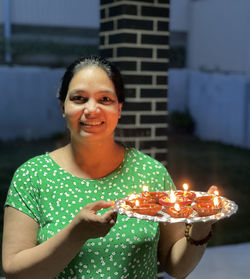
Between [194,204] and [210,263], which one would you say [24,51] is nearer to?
[210,263]

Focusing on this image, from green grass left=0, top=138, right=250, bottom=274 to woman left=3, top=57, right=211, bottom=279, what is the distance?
4706mm

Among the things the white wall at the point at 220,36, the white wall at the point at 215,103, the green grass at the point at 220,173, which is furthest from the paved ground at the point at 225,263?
the white wall at the point at 220,36

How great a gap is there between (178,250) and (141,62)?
2.11m

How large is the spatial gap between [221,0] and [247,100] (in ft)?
19.2

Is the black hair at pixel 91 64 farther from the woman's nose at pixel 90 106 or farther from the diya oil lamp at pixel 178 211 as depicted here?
the diya oil lamp at pixel 178 211

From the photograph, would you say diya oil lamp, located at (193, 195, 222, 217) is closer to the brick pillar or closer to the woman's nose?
the woman's nose

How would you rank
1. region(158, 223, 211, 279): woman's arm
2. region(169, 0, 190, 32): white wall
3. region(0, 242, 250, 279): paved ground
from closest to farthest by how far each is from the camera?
1. region(158, 223, 211, 279): woman's arm
2. region(0, 242, 250, 279): paved ground
3. region(169, 0, 190, 32): white wall

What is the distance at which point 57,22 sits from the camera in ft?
73.6

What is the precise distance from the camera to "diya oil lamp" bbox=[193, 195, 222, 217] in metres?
1.85

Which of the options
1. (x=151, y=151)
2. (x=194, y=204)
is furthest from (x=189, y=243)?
(x=151, y=151)

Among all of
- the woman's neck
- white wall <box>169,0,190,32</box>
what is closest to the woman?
the woman's neck

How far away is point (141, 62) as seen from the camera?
12.8 ft

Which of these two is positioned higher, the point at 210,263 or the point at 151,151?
the point at 151,151

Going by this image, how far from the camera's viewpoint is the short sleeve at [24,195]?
1.87 m
